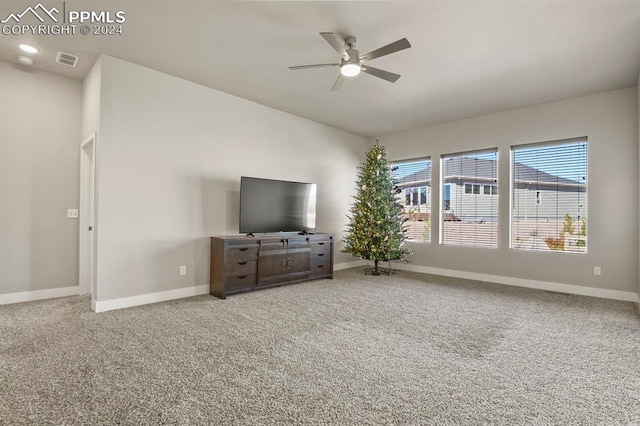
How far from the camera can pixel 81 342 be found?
8.91ft

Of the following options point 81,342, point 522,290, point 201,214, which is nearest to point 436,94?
point 522,290

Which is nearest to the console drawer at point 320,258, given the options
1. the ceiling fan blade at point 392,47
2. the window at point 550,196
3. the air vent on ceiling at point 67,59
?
the window at point 550,196

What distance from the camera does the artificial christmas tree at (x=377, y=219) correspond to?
5961 mm

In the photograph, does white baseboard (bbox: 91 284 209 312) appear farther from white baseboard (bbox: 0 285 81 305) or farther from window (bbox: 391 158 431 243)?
window (bbox: 391 158 431 243)

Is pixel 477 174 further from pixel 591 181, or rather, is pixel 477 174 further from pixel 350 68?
pixel 350 68

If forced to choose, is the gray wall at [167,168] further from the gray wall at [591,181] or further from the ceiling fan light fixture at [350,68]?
the gray wall at [591,181]

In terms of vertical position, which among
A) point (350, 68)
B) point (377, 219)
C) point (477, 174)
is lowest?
point (377, 219)

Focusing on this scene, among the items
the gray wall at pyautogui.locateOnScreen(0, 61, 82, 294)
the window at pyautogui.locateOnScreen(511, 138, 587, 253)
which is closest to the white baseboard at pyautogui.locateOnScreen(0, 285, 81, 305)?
the gray wall at pyautogui.locateOnScreen(0, 61, 82, 294)

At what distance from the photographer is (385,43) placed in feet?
10.9

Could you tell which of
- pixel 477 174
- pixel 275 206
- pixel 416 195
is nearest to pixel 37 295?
pixel 275 206

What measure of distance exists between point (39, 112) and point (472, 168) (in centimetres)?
657

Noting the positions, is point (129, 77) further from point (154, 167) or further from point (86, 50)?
point (154, 167)

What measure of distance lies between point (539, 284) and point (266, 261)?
4230 millimetres

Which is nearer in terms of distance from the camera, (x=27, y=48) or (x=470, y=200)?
(x=27, y=48)
